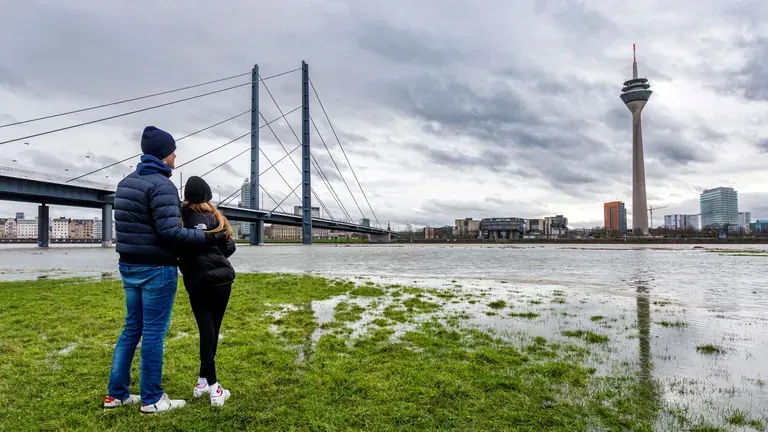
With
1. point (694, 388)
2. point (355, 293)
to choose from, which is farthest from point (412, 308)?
point (694, 388)

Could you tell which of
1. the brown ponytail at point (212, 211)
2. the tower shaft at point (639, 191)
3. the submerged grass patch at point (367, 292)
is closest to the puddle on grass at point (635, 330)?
the submerged grass patch at point (367, 292)

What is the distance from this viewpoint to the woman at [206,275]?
4055mm

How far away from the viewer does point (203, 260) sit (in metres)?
4.07

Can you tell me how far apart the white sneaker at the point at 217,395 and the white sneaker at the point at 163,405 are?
0.29 metres

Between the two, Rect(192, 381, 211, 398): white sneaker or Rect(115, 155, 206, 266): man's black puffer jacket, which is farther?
Rect(192, 381, 211, 398): white sneaker

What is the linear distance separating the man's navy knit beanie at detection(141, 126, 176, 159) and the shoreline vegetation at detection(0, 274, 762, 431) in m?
2.43

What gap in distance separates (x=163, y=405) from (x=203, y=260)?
4.57ft

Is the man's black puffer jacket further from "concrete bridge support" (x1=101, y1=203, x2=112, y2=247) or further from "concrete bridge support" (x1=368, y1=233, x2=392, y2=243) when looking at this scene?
"concrete bridge support" (x1=368, y1=233, x2=392, y2=243)

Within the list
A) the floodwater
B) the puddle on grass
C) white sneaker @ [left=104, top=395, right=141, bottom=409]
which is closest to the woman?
white sneaker @ [left=104, top=395, right=141, bottom=409]

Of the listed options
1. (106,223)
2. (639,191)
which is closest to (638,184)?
(639,191)

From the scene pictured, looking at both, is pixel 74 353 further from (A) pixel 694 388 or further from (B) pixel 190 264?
(A) pixel 694 388

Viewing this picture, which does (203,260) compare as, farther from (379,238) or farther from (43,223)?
(379,238)

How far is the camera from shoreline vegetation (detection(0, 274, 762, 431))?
378 cm

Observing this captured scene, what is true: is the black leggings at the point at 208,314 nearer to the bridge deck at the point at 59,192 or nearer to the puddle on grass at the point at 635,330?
the puddle on grass at the point at 635,330
